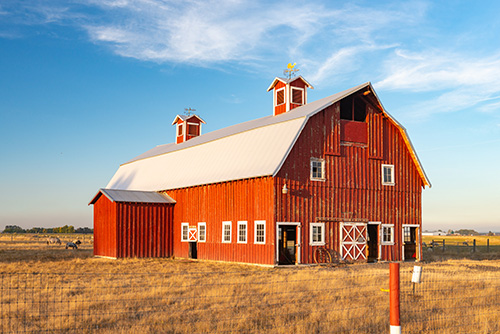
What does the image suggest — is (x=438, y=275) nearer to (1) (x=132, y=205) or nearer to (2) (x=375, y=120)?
(2) (x=375, y=120)

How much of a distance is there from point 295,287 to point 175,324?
578cm

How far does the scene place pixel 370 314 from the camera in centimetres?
1206

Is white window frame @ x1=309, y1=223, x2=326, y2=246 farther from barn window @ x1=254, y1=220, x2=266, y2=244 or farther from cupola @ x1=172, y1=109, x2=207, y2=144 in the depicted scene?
cupola @ x1=172, y1=109, x2=207, y2=144

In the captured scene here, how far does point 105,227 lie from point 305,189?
46.5ft

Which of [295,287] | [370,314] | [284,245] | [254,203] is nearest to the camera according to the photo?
[370,314]

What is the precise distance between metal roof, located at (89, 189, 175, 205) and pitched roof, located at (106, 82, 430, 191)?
858 mm

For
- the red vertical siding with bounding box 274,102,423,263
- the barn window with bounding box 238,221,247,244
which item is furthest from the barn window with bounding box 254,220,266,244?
the barn window with bounding box 238,221,247,244

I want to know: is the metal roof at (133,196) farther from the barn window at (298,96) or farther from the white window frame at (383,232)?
the white window frame at (383,232)

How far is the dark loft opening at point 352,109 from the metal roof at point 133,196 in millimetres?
12429

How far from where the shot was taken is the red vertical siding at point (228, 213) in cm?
2588

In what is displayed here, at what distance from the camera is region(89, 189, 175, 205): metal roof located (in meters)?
33.0

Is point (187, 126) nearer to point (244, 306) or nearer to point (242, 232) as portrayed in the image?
point (242, 232)

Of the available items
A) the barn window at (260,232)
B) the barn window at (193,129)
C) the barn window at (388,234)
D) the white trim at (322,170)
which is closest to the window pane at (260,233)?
the barn window at (260,232)

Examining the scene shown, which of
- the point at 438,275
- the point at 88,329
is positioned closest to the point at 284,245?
the point at 438,275
